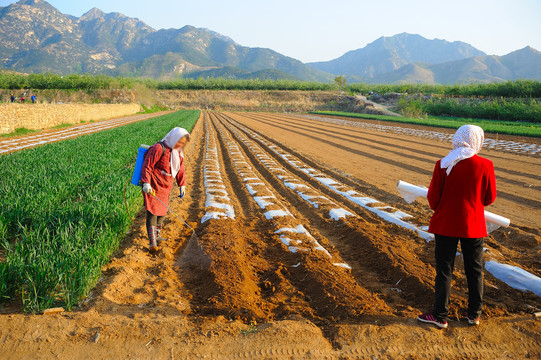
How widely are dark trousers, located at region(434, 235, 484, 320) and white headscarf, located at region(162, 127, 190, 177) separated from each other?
114 inches

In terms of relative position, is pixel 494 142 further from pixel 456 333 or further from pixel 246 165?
pixel 456 333

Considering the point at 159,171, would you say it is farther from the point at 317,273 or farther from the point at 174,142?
the point at 317,273

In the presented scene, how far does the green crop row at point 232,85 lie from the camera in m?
40.2

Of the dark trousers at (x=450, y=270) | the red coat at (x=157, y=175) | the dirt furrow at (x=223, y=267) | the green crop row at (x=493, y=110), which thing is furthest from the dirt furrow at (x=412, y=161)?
the green crop row at (x=493, y=110)

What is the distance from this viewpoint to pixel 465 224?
291 centimetres

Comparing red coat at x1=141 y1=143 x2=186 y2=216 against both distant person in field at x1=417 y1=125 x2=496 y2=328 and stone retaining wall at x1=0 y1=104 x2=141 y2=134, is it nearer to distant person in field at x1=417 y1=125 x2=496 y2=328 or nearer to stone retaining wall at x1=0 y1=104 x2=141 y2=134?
distant person in field at x1=417 y1=125 x2=496 y2=328

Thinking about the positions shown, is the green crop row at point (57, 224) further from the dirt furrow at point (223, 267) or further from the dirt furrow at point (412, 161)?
the dirt furrow at point (412, 161)

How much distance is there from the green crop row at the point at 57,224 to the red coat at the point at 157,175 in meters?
0.57

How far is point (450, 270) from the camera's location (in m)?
3.04

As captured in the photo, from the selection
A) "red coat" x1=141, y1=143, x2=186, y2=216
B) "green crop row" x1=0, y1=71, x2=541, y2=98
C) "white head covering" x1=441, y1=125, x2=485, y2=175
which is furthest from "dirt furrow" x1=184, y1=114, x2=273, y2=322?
"green crop row" x1=0, y1=71, x2=541, y2=98

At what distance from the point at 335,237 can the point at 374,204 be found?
1.95 metres

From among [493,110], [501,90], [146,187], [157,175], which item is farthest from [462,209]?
[501,90]

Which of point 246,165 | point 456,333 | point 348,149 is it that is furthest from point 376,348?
point 348,149

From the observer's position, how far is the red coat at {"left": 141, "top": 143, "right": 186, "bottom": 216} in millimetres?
4184
